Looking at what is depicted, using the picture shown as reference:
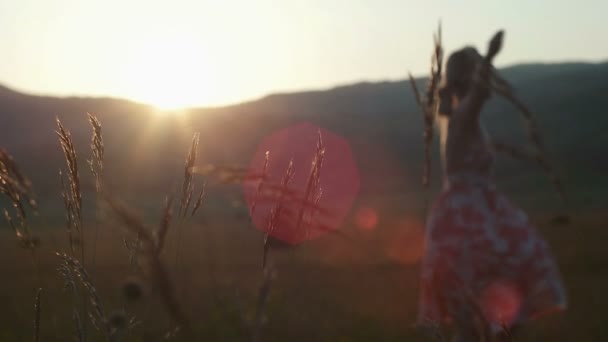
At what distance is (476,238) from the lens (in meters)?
4.31

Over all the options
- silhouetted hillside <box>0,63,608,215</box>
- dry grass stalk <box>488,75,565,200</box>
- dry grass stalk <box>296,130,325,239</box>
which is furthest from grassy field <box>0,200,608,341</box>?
silhouetted hillside <box>0,63,608,215</box>

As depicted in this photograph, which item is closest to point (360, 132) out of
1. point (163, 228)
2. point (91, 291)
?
point (91, 291)

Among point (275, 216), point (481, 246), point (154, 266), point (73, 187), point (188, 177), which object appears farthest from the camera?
point (481, 246)

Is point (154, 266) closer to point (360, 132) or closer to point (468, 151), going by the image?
point (468, 151)

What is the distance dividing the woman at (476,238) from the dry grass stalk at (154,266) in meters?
3.71

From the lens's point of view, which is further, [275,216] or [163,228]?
[275,216]

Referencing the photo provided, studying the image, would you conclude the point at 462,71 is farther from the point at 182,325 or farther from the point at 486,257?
the point at 182,325

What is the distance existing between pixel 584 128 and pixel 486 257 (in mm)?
75489

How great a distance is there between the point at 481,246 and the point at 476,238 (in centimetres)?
7

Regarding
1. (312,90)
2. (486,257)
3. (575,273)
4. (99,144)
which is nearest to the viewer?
(99,144)

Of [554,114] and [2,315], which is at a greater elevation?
[2,315]

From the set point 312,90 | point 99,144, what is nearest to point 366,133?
point 312,90

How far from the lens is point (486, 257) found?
4.22 metres

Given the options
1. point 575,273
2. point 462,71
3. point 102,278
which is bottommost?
point 575,273
